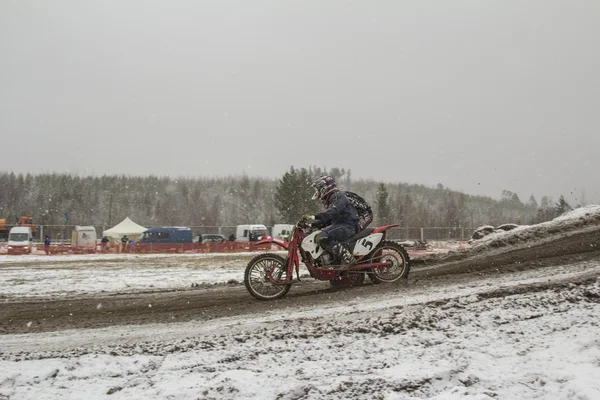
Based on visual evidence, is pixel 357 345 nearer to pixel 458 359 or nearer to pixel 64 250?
pixel 458 359

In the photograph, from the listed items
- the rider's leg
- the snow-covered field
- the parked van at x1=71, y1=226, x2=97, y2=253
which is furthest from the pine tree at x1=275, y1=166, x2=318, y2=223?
the snow-covered field

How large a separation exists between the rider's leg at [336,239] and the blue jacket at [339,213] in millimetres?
125

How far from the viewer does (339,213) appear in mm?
7980

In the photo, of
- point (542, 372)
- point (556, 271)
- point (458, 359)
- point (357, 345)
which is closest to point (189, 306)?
point (357, 345)

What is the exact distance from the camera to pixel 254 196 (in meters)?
148

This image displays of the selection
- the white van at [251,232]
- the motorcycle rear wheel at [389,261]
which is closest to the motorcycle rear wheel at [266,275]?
the motorcycle rear wheel at [389,261]

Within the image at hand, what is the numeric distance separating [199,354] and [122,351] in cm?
93

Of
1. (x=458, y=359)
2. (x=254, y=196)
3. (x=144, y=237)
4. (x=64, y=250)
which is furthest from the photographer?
(x=254, y=196)

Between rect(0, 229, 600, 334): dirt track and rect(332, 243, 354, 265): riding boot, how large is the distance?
1.66 ft

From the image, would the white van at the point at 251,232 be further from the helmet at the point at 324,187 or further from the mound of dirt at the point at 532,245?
the helmet at the point at 324,187

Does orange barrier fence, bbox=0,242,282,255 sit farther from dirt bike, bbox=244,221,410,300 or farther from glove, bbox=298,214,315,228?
glove, bbox=298,214,315,228

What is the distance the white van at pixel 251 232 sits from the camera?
46344 mm

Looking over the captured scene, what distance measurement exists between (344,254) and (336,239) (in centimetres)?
30

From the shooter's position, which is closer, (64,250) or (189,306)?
(189,306)
